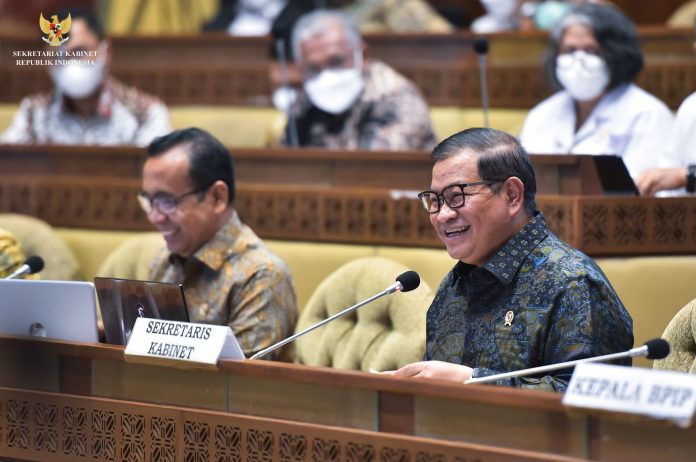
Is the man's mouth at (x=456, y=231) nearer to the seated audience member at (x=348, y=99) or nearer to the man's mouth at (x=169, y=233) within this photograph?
the man's mouth at (x=169, y=233)

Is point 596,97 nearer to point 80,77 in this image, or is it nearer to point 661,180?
point 661,180

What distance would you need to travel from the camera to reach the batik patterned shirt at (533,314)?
2.19 metres

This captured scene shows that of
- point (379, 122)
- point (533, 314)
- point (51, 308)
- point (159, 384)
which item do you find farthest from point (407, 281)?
point (379, 122)

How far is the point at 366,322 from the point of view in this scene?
124 inches

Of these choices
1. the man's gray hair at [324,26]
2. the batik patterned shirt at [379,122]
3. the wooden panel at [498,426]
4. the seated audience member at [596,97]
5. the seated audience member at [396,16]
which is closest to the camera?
the wooden panel at [498,426]

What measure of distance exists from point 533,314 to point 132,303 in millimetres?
839

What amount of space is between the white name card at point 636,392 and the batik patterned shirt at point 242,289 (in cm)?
127

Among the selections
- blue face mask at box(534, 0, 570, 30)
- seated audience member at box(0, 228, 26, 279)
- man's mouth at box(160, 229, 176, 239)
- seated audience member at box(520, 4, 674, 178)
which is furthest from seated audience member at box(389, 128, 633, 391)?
blue face mask at box(534, 0, 570, 30)

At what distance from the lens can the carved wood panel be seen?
1.94m

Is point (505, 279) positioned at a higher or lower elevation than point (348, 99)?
lower

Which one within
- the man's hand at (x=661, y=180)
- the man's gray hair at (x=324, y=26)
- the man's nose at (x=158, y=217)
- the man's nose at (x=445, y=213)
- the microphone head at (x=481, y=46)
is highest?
the man's gray hair at (x=324, y=26)

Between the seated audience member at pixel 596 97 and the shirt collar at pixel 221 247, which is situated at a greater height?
the seated audience member at pixel 596 97

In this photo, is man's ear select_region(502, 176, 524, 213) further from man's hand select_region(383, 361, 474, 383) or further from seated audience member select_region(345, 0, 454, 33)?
seated audience member select_region(345, 0, 454, 33)

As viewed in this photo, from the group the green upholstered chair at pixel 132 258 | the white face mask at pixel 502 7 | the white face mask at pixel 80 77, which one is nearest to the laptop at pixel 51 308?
the green upholstered chair at pixel 132 258
